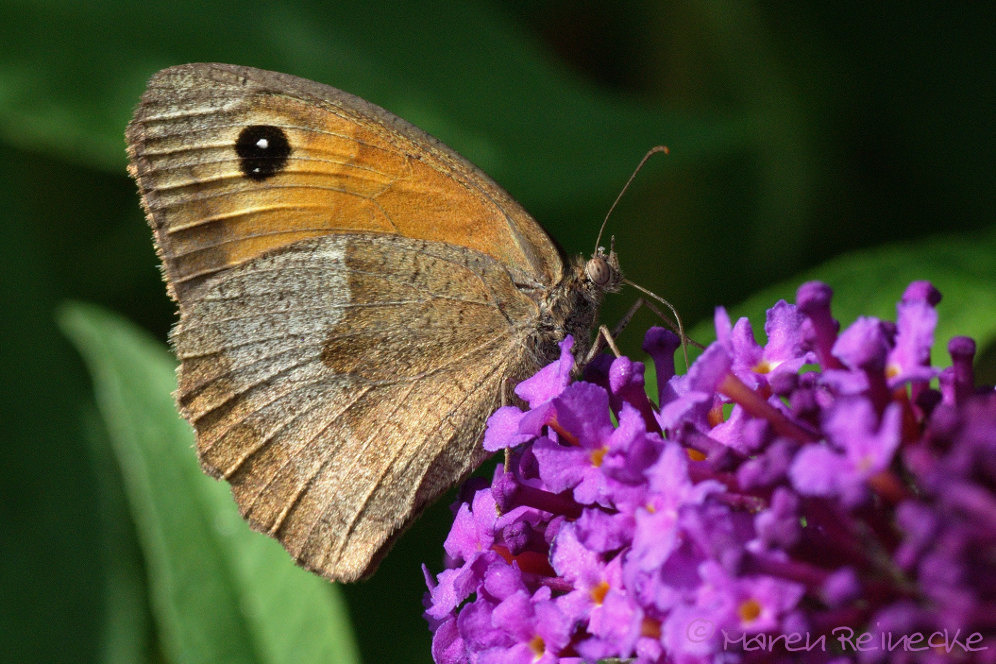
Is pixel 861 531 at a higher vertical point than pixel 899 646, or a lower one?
higher

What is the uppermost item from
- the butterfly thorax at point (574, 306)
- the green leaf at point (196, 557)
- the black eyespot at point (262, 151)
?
the black eyespot at point (262, 151)

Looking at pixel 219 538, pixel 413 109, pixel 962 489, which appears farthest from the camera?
pixel 413 109

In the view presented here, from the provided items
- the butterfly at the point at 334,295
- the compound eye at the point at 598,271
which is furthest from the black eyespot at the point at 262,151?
the compound eye at the point at 598,271

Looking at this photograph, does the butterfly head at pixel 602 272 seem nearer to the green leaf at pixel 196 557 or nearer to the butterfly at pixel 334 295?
the butterfly at pixel 334 295

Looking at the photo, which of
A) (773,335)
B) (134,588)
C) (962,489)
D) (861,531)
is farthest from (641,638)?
(134,588)

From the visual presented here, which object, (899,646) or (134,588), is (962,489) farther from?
(134,588)
